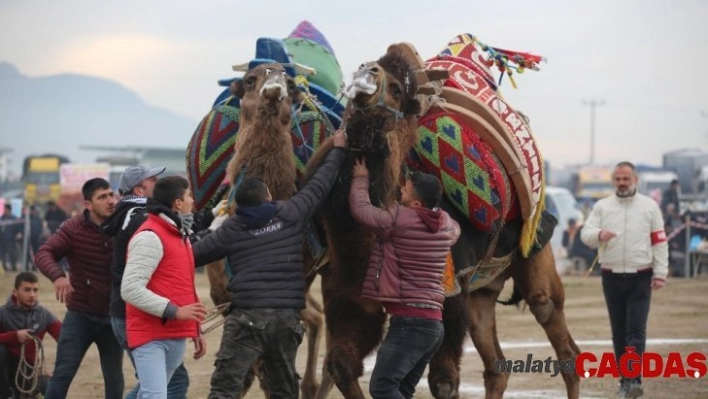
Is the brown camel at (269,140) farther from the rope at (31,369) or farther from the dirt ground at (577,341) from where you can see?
the dirt ground at (577,341)

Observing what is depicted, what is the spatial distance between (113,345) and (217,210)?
1323mm

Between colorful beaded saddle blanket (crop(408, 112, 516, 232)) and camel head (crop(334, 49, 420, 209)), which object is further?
colorful beaded saddle blanket (crop(408, 112, 516, 232))

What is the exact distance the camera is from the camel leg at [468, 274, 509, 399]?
29.8 ft

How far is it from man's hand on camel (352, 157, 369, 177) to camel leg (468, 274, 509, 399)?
2.39 m

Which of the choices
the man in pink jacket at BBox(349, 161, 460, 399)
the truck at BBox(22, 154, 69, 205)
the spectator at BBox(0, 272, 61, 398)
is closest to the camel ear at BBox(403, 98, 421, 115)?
the man in pink jacket at BBox(349, 161, 460, 399)

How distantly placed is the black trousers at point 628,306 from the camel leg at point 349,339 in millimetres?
3784

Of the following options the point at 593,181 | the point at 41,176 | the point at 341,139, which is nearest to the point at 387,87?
the point at 341,139

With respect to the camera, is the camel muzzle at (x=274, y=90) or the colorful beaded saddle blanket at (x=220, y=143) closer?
the camel muzzle at (x=274, y=90)

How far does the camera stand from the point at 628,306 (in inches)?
409

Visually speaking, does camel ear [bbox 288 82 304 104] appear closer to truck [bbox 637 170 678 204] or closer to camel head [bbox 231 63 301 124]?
camel head [bbox 231 63 301 124]

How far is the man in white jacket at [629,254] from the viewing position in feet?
33.8

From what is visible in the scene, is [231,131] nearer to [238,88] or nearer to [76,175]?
[238,88]

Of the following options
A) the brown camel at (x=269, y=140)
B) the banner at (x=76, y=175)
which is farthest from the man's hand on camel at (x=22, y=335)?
the banner at (x=76, y=175)

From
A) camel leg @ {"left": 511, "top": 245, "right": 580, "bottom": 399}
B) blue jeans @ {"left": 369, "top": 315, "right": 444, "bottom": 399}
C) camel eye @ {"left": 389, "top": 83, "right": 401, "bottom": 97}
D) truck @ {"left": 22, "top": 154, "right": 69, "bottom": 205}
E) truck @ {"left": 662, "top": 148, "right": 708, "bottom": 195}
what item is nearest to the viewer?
blue jeans @ {"left": 369, "top": 315, "right": 444, "bottom": 399}
